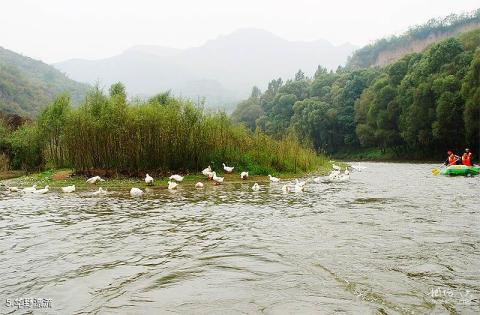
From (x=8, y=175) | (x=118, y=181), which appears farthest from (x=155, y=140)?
(x=8, y=175)

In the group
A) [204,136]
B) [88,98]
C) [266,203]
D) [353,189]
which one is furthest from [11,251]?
[88,98]

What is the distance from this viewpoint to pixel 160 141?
18500mm

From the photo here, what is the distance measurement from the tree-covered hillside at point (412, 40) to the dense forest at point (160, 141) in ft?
293

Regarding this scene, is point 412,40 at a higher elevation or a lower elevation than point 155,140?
higher

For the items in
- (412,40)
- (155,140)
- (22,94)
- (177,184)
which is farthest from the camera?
(412,40)

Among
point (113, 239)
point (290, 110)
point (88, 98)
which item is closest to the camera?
point (113, 239)

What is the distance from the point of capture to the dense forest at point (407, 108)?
38.7 metres

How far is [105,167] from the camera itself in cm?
1898

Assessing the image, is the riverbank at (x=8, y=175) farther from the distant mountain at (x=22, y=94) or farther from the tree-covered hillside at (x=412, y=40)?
the tree-covered hillside at (x=412, y=40)

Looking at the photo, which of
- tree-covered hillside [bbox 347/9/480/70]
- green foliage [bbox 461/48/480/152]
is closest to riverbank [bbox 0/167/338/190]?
green foliage [bbox 461/48/480/152]

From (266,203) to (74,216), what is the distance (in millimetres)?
5008

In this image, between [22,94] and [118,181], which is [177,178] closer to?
[118,181]

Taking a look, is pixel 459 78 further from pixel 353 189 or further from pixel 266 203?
pixel 266 203

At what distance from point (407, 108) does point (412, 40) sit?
83.6 meters
